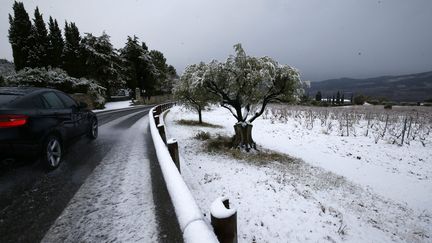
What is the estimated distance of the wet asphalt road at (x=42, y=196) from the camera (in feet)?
8.66

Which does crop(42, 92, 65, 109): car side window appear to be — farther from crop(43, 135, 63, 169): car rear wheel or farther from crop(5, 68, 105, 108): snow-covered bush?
crop(5, 68, 105, 108): snow-covered bush

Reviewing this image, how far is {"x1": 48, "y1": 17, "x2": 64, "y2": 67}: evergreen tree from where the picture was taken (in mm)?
32750

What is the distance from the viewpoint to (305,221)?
17.5 ft

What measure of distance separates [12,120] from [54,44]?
4080 centimetres

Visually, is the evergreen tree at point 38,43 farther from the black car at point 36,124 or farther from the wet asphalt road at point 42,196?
the wet asphalt road at point 42,196

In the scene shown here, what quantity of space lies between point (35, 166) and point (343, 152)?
14.1 meters

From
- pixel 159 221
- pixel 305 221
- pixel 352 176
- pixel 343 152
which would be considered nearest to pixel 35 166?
pixel 159 221

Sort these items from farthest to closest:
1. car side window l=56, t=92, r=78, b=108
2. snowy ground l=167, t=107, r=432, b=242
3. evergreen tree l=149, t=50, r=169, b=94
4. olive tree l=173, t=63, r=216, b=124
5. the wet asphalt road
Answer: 1. evergreen tree l=149, t=50, r=169, b=94
2. olive tree l=173, t=63, r=216, b=124
3. car side window l=56, t=92, r=78, b=108
4. snowy ground l=167, t=107, r=432, b=242
5. the wet asphalt road

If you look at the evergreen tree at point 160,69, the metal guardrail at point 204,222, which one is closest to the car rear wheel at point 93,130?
the metal guardrail at point 204,222

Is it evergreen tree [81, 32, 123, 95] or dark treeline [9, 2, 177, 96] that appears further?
evergreen tree [81, 32, 123, 95]

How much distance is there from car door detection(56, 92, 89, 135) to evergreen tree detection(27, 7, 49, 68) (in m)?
34.6

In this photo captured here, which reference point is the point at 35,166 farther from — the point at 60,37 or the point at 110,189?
the point at 60,37

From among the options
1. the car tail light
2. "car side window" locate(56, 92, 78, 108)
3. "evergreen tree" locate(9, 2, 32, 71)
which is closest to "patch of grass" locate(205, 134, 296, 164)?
"car side window" locate(56, 92, 78, 108)

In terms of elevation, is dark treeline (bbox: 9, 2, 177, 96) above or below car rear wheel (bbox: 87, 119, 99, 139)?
above
